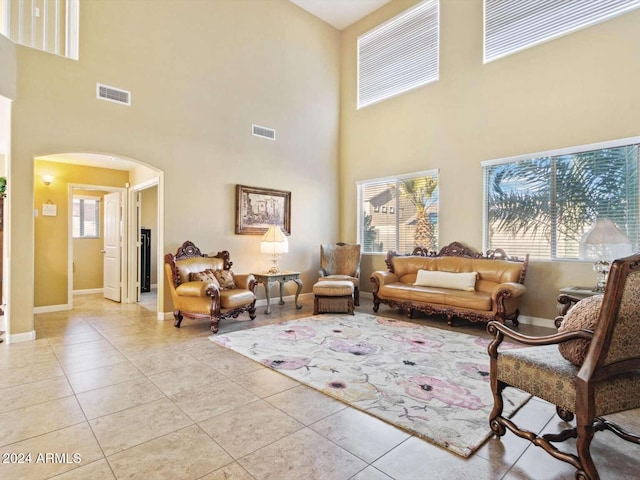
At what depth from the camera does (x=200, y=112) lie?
5.57 metres

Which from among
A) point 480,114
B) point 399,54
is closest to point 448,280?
point 480,114

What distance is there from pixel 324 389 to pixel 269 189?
172 inches

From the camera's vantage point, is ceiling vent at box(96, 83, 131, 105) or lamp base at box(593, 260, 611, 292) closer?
lamp base at box(593, 260, 611, 292)

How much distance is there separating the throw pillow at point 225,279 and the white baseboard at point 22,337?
226 centimetres

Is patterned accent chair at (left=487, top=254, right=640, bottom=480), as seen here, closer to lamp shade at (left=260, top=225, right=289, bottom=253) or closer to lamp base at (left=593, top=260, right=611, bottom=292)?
lamp base at (left=593, top=260, right=611, bottom=292)

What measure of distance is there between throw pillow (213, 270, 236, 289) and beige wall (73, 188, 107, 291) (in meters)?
4.22

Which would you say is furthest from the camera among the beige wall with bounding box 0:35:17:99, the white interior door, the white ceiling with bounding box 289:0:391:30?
the white ceiling with bounding box 289:0:391:30

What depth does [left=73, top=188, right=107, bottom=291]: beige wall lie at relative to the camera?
7.45 m

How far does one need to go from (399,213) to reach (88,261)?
22.7 feet

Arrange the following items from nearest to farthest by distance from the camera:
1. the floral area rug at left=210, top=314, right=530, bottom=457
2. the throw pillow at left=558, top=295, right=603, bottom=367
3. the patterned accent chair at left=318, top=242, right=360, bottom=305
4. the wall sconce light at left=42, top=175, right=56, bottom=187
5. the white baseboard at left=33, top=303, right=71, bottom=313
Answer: the throw pillow at left=558, top=295, right=603, bottom=367 < the floral area rug at left=210, top=314, right=530, bottom=457 < the white baseboard at left=33, top=303, right=71, bottom=313 < the wall sconce light at left=42, top=175, right=56, bottom=187 < the patterned accent chair at left=318, top=242, right=360, bottom=305

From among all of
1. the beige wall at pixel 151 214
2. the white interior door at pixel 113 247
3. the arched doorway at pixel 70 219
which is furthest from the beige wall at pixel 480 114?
the beige wall at pixel 151 214

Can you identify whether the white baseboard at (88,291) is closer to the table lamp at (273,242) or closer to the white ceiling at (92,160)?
the white ceiling at (92,160)

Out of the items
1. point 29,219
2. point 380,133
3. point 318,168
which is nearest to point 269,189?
point 318,168

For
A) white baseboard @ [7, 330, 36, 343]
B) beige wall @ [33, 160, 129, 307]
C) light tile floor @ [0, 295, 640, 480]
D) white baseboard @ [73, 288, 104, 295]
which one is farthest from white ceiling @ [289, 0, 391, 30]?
white baseboard @ [73, 288, 104, 295]
